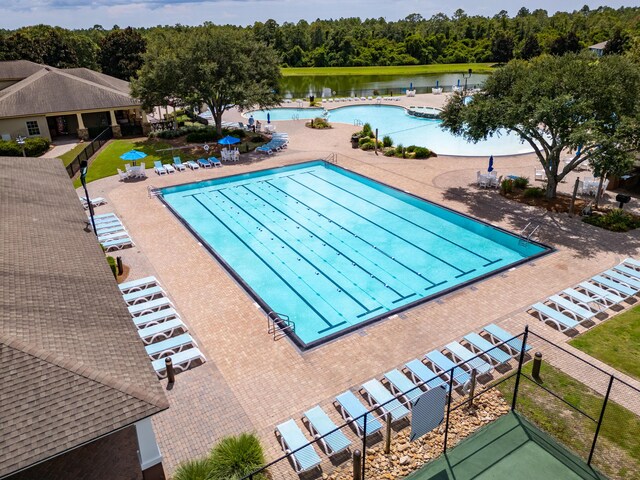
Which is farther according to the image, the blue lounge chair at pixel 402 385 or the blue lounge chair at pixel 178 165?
the blue lounge chair at pixel 178 165

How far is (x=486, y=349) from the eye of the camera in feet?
41.0

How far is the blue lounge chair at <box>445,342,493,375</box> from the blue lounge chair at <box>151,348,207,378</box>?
716 centimetres

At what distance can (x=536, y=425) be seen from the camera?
1077 cm

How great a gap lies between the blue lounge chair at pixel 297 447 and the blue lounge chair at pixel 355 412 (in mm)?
1166

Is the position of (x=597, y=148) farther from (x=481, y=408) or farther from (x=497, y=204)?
(x=481, y=408)

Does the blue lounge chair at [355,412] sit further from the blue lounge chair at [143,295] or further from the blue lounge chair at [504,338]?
the blue lounge chair at [143,295]

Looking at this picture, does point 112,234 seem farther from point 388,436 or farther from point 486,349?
point 486,349

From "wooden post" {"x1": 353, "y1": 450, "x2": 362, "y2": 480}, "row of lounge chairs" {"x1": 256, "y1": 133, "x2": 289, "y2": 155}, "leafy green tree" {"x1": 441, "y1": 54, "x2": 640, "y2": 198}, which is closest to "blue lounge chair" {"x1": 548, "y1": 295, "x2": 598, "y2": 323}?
"leafy green tree" {"x1": 441, "y1": 54, "x2": 640, "y2": 198}

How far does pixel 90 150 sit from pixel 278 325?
2716 cm

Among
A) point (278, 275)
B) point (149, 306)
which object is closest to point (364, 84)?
point (278, 275)

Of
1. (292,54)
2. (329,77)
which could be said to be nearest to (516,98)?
(329,77)

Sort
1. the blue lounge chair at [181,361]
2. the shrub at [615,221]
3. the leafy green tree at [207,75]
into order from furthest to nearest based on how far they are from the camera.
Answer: the leafy green tree at [207,75], the shrub at [615,221], the blue lounge chair at [181,361]

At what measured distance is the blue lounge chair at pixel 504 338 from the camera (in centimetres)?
1290

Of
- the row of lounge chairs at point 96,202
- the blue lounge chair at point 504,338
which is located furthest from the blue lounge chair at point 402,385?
the row of lounge chairs at point 96,202
